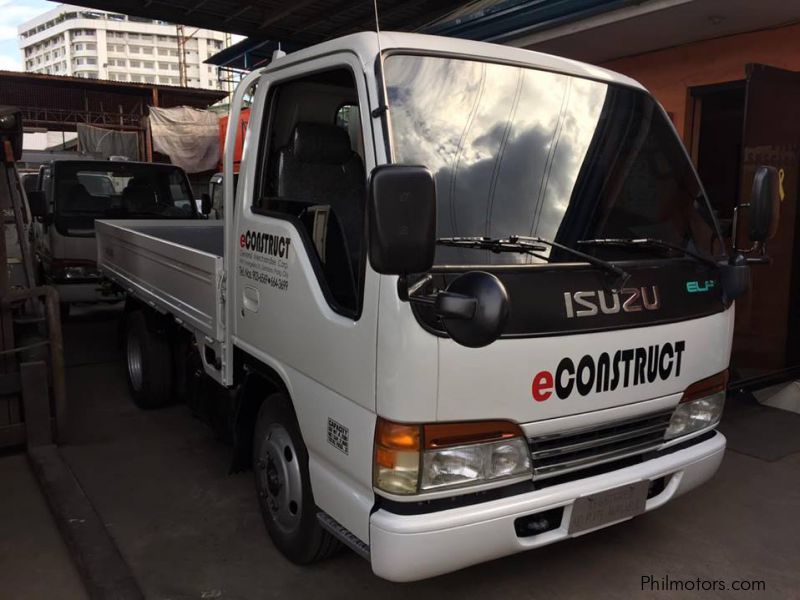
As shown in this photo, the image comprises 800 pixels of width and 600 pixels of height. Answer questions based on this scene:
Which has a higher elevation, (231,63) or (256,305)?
(231,63)

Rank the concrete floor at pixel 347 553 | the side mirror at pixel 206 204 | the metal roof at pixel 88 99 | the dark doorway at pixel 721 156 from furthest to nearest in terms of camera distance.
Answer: the metal roof at pixel 88 99 → the dark doorway at pixel 721 156 → the side mirror at pixel 206 204 → the concrete floor at pixel 347 553

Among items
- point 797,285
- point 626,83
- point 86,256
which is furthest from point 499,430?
point 86,256

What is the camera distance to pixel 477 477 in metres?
2.29

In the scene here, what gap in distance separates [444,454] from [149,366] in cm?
356

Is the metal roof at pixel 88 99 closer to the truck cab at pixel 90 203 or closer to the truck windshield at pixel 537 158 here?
the truck cab at pixel 90 203

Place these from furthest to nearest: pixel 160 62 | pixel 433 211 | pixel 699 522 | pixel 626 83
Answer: pixel 160 62 → pixel 699 522 → pixel 626 83 → pixel 433 211

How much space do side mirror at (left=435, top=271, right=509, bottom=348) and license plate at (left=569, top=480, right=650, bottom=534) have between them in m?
0.86

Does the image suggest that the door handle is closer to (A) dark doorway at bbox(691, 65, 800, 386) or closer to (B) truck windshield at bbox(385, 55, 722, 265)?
(B) truck windshield at bbox(385, 55, 722, 265)

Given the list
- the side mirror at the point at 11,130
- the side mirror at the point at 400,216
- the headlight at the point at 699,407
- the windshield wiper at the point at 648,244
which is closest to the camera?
the side mirror at the point at 400,216

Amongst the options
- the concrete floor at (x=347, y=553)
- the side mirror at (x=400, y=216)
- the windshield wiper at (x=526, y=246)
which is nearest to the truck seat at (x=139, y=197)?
the concrete floor at (x=347, y=553)

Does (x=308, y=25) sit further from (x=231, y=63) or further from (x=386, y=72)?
(x=386, y=72)

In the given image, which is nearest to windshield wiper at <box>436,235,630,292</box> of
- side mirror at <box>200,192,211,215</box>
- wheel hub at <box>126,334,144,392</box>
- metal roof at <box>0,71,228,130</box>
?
wheel hub at <box>126,334,144,392</box>

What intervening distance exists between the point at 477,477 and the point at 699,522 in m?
1.94

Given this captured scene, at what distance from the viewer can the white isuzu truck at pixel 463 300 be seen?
86.4 inches
